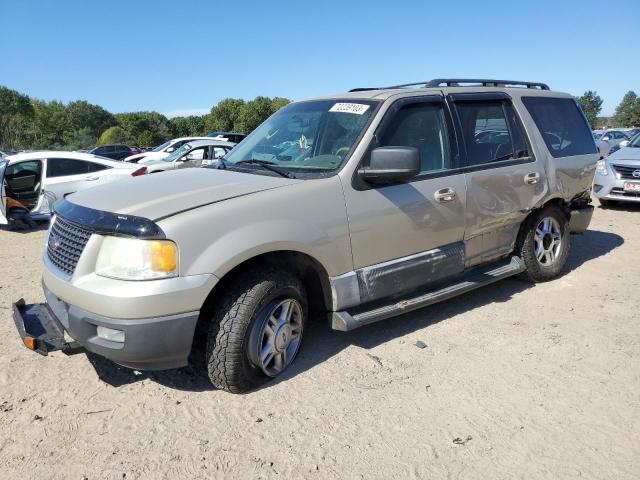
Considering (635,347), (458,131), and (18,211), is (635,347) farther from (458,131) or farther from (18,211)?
A: (18,211)

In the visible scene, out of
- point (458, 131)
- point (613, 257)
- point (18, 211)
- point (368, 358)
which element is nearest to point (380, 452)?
point (368, 358)

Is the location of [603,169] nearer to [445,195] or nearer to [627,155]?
[627,155]

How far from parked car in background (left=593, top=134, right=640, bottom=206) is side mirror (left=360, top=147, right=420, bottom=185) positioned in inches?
306

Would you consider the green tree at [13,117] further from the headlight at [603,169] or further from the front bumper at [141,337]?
the front bumper at [141,337]

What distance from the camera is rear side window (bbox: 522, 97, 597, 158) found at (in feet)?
17.1

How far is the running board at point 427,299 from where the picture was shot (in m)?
3.51

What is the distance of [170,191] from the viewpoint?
3.27 m

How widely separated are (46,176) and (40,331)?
7152 millimetres

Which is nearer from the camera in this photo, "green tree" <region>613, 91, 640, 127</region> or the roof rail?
the roof rail

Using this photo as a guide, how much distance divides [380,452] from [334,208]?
155 centimetres

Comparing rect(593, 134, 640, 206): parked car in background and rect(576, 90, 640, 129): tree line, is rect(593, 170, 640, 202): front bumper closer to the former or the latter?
rect(593, 134, 640, 206): parked car in background

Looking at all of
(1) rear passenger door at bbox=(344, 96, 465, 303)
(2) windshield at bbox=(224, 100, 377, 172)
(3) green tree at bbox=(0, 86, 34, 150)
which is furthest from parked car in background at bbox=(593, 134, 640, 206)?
(3) green tree at bbox=(0, 86, 34, 150)

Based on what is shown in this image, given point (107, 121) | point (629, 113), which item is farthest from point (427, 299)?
point (107, 121)

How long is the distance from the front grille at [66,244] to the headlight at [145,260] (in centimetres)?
30
